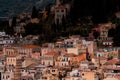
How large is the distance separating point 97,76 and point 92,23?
895 inches

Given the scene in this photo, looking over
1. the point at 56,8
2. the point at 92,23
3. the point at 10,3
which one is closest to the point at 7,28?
the point at 56,8

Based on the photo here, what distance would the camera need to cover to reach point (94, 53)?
55188 millimetres

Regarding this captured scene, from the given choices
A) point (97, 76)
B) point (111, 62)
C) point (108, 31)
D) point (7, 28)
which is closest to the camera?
point (97, 76)

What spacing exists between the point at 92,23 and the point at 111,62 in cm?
1840

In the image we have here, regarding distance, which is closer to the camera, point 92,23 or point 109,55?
point 109,55

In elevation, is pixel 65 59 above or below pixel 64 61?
above

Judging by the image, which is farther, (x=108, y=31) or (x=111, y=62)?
(x=108, y=31)

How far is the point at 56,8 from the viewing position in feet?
235

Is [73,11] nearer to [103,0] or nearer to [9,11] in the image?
[103,0]

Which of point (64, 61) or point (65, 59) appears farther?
point (65, 59)

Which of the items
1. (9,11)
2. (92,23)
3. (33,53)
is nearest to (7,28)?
(92,23)

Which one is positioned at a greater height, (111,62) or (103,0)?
(103,0)

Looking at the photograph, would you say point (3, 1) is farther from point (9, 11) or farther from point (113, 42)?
point (113, 42)

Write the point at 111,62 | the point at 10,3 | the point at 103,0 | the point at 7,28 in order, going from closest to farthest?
the point at 111,62 < the point at 103,0 < the point at 7,28 < the point at 10,3
